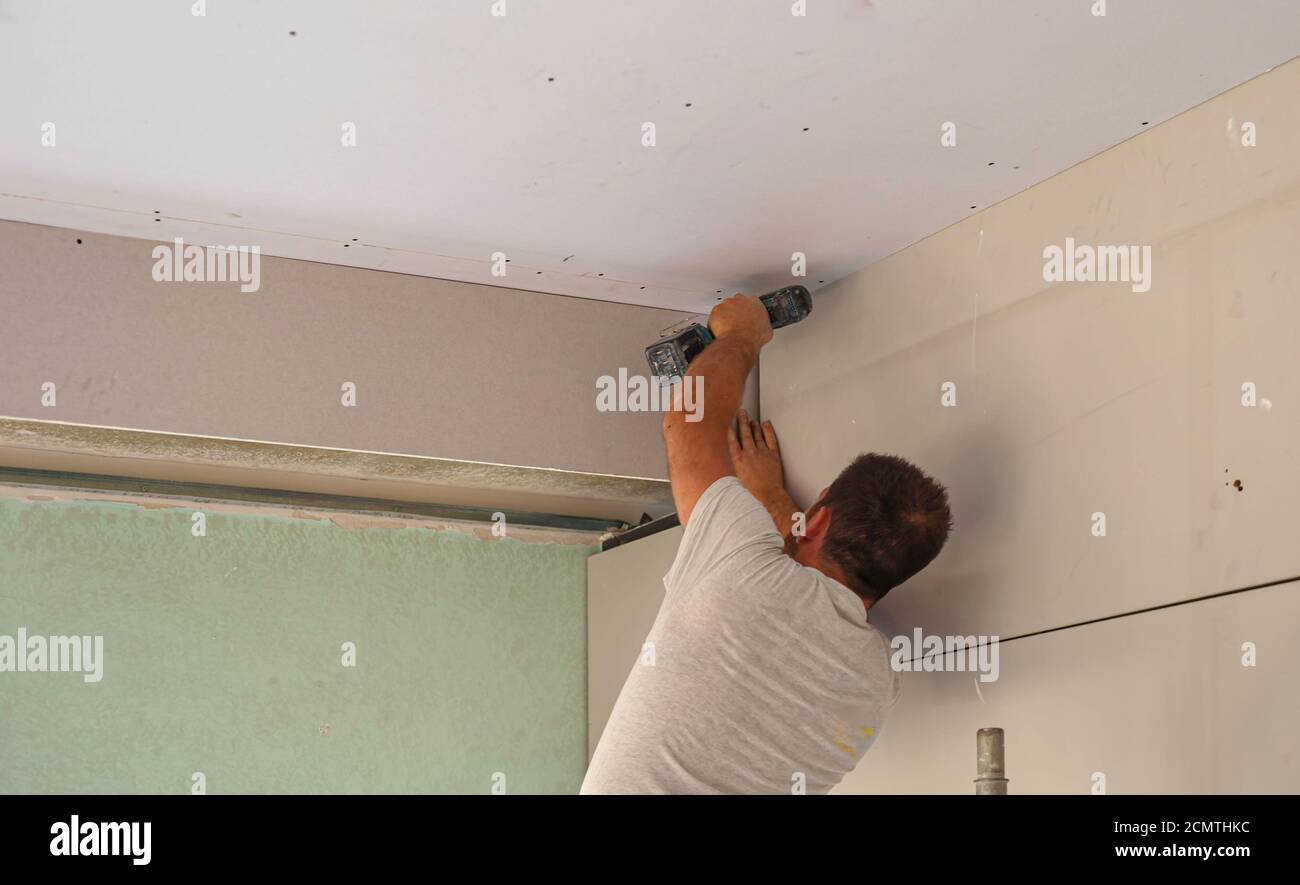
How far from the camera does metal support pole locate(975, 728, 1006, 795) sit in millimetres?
1854

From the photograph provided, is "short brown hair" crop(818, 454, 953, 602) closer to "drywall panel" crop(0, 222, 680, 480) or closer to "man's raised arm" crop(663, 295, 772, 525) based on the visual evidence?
"man's raised arm" crop(663, 295, 772, 525)

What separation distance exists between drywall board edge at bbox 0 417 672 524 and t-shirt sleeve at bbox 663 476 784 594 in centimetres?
59

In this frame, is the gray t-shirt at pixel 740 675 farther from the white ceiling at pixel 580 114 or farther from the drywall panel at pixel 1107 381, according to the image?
the white ceiling at pixel 580 114

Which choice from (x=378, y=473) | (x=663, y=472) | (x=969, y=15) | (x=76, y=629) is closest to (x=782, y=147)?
(x=969, y=15)

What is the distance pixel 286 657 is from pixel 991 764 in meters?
1.63

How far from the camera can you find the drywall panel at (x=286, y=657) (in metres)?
2.79

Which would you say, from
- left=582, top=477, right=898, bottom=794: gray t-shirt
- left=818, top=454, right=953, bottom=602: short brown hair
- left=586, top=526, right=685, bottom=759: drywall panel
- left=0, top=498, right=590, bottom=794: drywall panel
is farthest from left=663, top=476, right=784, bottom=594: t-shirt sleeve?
left=0, top=498, right=590, bottom=794: drywall panel

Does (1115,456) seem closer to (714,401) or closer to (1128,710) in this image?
(1128,710)

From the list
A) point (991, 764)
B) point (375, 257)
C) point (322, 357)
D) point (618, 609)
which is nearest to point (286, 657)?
point (618, 609)

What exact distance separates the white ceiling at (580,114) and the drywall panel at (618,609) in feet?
2.44

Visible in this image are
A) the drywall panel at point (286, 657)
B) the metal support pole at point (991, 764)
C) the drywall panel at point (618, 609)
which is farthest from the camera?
the drywall panel at point (618, 609)

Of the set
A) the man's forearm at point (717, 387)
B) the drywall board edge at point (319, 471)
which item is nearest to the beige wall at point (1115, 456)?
the man's forearm at point (717, 387)

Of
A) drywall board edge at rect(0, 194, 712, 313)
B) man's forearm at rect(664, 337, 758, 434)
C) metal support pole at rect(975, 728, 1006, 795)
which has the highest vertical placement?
drywall board edge at rect(0, 194, 712, 313)
